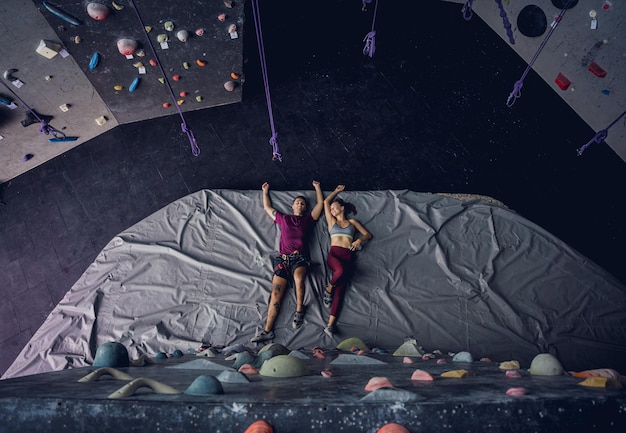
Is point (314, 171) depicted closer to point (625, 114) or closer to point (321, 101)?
point (321, 101)

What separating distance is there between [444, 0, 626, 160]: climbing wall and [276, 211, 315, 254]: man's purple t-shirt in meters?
2.39

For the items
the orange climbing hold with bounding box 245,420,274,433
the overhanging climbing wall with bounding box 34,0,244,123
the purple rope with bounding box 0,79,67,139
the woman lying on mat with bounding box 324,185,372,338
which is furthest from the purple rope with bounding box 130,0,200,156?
the orange climbing hold with bounding box 245,420,274,433

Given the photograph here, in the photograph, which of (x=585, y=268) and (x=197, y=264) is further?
(x=197, y=264)

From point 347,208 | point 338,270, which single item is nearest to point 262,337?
point 338,270

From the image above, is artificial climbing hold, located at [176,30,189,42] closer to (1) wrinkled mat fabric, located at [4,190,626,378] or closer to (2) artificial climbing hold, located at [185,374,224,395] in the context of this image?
(1) wrinkled mat fabric, located at [4,190,626,378]

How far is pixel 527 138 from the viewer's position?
3.89 meters

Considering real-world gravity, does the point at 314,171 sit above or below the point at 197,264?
above

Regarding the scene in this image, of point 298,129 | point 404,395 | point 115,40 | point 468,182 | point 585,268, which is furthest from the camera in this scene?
point 298,129

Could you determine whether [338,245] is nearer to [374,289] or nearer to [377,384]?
[374,289]

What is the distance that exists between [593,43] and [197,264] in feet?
11.9

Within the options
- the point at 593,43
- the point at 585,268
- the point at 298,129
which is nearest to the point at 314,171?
the point at 298,129

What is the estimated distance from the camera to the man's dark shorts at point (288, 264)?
316cm

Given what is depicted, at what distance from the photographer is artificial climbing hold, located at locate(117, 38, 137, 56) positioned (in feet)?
10.7

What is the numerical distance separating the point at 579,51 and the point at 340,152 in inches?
85.6
